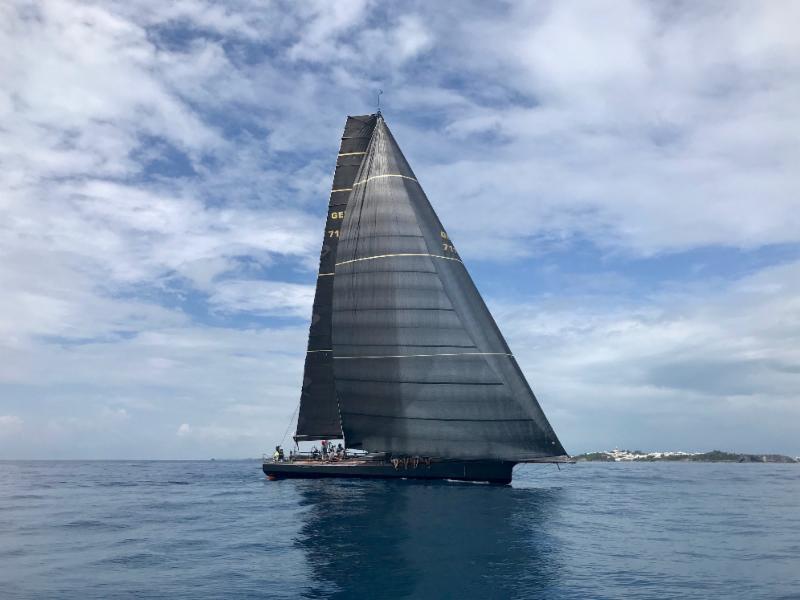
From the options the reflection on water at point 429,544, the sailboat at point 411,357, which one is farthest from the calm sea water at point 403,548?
the sailboat at point 411,357

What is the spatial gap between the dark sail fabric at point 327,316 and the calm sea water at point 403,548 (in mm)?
13285

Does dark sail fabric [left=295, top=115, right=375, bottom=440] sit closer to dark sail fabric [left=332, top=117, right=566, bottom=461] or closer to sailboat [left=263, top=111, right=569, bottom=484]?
sailboat [left=263, top=111, right=569, bottom=484]

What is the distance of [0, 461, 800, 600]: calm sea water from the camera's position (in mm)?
22188

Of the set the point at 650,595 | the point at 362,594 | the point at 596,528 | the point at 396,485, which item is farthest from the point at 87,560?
the point at 396,485

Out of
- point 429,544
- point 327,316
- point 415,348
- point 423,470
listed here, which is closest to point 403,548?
point 429,544

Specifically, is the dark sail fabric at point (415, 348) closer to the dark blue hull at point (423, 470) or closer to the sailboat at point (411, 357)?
the sailboat at point (411, 357)

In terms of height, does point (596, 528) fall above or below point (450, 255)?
below

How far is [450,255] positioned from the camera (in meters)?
57.1

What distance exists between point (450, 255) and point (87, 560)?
37598 mm

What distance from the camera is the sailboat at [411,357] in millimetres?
51375

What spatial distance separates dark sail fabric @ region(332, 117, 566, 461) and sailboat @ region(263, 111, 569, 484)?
9 centimetres

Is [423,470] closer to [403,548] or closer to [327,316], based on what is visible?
[327,316]

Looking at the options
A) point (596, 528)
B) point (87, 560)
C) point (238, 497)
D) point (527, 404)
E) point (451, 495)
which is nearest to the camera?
point (87, 560)

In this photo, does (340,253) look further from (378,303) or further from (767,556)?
(767,556)
